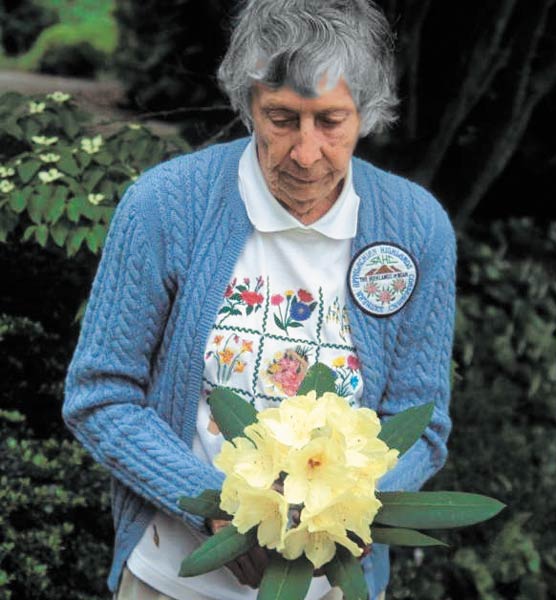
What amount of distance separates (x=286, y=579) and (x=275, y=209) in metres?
0.79

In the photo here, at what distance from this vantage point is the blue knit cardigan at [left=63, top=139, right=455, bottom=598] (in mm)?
2471

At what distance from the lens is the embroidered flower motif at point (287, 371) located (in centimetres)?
248

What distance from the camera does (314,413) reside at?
6.93ft

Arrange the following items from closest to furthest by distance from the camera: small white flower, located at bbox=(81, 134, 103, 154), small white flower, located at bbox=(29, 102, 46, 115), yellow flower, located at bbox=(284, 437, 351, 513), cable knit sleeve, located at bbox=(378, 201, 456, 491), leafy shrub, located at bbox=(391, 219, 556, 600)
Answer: yellow flower, located at bbox=(284, 437, 351, 513) < cable knit sleeve, located at bbox=(378, 201, 456, 491) < small white flower, located at bbox=(81, 134, 103, 154) < small white flower, located at bbox=(29, 102, 46, 115) < leafy shrub, located at bbox=(391, 219, 556, 600)

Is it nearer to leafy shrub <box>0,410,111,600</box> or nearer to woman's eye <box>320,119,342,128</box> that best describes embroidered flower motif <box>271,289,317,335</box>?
woman's eye <box>320,119,342,128</box>

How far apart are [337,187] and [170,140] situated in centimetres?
166

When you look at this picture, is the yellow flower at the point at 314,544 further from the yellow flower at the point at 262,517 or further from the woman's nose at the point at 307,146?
the woman's nose at the point at 307,146

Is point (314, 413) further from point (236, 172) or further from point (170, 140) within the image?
point (170, 140)

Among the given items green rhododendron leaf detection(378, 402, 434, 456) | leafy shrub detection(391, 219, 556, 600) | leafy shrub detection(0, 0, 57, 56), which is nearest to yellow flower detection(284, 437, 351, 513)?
green rhododendron leaf detection(378, 402, 434, 456)

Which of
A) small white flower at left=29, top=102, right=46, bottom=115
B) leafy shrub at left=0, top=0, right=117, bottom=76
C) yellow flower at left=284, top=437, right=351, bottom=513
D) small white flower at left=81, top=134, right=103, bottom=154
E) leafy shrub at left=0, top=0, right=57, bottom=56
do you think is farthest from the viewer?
leafy shrub at left=0, top=0, right=57, bottom=56

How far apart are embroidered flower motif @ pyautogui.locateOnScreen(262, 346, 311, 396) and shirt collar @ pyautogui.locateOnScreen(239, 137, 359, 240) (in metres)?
0.26

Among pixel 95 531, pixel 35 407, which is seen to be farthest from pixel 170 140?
pixel 95 531

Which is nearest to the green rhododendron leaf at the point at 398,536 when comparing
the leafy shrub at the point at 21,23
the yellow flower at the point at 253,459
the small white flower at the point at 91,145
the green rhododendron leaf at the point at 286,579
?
the green rhododendron leaf at the point at 286,579

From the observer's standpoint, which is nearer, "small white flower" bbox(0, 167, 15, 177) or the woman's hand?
the woman's hand
